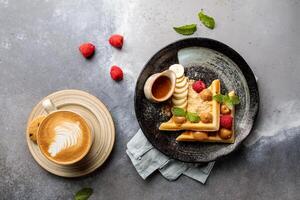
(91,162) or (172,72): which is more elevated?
(172,72)

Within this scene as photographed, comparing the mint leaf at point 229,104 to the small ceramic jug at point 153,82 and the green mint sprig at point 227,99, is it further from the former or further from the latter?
the small ceramic jug at point 153,82

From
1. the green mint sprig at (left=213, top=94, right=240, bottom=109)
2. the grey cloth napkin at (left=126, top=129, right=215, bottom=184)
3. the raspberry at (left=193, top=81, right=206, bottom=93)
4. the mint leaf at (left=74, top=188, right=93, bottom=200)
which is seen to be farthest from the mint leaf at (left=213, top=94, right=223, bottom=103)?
the mint leaf at (left=74, top=188, right=93, bottom=200)

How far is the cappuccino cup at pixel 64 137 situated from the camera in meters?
2.74

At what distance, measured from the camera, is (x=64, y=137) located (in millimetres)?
2744

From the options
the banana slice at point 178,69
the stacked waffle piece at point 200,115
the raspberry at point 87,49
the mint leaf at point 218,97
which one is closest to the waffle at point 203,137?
the stacked waffle piece at point 200,115

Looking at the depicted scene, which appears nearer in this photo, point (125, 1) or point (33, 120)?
point (33, 120)

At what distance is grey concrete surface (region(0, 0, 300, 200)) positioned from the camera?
124 inches

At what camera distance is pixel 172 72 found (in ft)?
9.89

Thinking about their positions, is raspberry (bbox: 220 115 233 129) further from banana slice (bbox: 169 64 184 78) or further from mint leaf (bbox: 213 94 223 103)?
banana slice (bbox: 169 64 184 78)

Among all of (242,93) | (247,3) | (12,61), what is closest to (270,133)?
(242,93)

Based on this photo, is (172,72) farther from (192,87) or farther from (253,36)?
(253,36)

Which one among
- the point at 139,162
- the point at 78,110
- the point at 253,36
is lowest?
the point at 139,162

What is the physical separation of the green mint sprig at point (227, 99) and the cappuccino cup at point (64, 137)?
2.66 ft

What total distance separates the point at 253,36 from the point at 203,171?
0.94 metres
